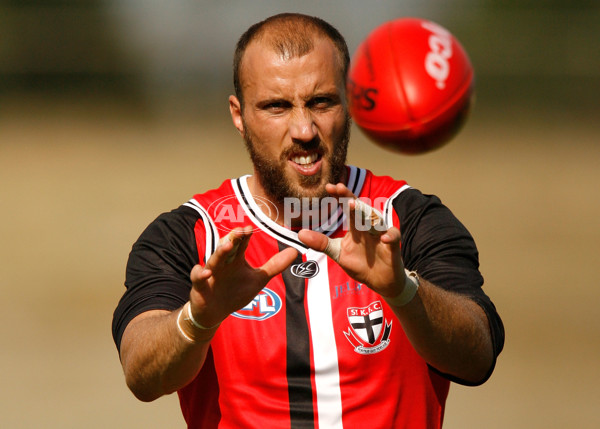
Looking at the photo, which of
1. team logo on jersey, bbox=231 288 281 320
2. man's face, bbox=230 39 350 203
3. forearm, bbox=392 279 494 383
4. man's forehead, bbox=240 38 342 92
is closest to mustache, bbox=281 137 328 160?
man's face, bbox=230 39 350 203

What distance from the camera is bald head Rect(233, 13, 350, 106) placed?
3.54 m

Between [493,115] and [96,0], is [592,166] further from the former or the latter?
[96,0]

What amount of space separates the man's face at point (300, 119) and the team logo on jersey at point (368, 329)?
0.55 m

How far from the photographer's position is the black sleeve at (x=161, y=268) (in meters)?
3.22

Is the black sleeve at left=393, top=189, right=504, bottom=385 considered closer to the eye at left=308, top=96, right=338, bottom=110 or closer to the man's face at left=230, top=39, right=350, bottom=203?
the man's face at left=230, top=39, right=350, bottom=203

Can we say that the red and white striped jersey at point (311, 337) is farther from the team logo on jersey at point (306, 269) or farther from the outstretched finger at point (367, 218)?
the outstretched finger at point (367, 218)

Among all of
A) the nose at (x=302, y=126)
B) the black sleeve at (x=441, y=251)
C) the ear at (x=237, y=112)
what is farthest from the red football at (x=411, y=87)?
the ear at (x=237, y=112)

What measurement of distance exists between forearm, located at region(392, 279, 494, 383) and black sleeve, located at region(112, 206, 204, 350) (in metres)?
0.96

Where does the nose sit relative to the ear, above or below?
below

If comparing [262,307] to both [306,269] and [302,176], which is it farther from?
[302,176]

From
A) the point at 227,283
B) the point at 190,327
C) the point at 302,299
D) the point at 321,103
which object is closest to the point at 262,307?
the point at 302,299

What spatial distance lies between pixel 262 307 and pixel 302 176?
1.94 feet

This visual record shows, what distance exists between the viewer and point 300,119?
3.46 meters

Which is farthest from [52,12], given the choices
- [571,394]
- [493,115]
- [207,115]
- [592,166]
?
[571,394]
